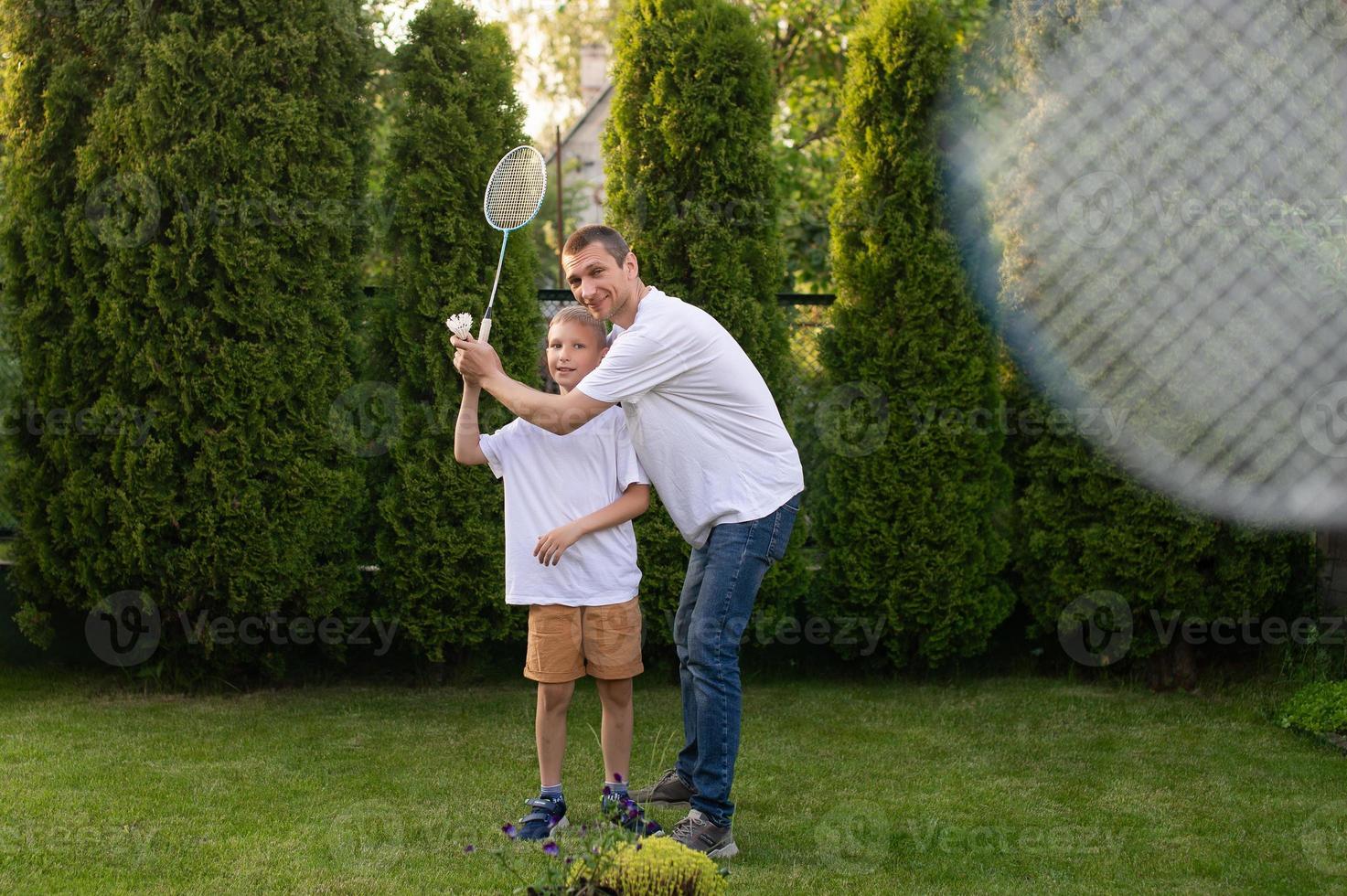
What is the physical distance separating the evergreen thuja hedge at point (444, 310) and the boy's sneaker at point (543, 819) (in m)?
2.16

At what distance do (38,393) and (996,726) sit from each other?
4.41 metres

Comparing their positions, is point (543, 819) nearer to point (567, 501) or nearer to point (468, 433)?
point (567, 501)

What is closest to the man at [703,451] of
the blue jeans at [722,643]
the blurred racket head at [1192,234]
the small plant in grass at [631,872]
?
the blue jeans at [722,643]

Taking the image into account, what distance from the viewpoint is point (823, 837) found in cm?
372

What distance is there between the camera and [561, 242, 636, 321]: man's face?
358cm

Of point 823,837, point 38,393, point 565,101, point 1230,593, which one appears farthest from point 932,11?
point 565,101

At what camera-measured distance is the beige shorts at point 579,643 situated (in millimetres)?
3680

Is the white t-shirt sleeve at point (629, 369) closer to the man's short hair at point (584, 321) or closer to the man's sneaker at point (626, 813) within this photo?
the man's short hair at point (584, 321)

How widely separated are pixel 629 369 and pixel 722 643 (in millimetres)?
814

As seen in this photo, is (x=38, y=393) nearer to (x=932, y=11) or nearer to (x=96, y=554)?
(x=96, y=554)

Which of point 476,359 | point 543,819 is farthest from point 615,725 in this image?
point 476,359

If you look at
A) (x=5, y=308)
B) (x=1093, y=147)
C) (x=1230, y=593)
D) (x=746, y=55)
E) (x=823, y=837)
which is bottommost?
(x=823, y=837)

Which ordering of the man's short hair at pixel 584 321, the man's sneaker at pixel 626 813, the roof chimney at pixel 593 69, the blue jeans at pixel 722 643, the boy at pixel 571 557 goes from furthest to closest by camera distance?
the roof chimney at pixel 593 69
the man's short hair at pixel 584 321
the boy at pixel 571 557
the blue jeans at pixel 722 643
the man's sneaker at pixel 626 813

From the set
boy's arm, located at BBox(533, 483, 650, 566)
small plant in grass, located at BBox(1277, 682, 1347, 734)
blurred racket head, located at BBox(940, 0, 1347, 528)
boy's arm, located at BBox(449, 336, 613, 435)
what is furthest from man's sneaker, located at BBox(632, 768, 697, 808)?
blurred racket head, located at BBox(940, 0, 1347, 528)
